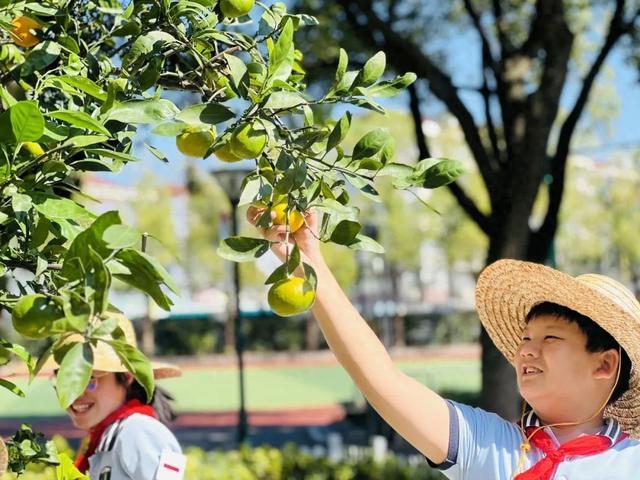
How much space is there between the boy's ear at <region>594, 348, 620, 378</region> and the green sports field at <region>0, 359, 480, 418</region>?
14404 mm

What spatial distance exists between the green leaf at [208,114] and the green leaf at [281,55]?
0.27ft

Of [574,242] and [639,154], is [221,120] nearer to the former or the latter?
[639,154]

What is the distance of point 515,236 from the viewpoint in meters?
6.85

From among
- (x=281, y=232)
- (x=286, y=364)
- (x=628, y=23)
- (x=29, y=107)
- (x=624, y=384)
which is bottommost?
(x=286, y=364)

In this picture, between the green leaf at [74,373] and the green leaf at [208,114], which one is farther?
the green leaf at [208,114]

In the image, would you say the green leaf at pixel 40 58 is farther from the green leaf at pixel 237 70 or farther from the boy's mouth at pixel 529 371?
the boy's mouth at pixel 529 371

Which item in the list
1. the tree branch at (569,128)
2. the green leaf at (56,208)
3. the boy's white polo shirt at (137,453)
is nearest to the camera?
the green leaf at (56,208)

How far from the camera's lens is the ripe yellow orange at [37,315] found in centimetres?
107

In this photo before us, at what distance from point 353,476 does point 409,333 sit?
31360mm

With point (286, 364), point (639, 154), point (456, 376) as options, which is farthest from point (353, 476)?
point (286, 364)

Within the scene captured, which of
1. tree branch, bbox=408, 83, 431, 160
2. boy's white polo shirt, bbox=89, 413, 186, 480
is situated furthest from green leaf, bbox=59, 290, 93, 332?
tree branch, bbox=408, 83, 431, 160

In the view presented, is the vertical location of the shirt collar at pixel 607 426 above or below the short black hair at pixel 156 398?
above

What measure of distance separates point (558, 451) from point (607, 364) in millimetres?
230

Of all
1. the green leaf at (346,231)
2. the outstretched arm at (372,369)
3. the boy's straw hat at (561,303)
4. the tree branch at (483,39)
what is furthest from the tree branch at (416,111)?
the green leaf at (346,231)
